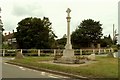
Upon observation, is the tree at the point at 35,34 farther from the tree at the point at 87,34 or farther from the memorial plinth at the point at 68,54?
the memorial plinth at the point at 68,54

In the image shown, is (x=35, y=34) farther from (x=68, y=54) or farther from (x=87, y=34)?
(x=68, y=54)

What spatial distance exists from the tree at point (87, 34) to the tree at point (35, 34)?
22.8 meters

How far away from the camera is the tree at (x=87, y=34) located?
8281 cm

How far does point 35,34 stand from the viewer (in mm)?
58312

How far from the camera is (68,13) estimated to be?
29141mm

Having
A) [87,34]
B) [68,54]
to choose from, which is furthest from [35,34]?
[68,54]

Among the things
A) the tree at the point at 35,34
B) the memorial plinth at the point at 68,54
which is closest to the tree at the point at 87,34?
the tree at the point at 35,34

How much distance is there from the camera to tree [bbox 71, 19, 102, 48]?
82.8 meters

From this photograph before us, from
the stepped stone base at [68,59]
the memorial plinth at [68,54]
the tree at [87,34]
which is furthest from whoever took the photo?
the tree at [87,34]

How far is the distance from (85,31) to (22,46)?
28.6m

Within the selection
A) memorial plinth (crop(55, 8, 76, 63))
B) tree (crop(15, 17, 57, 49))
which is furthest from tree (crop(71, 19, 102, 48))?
memorial plinth (crop(55, 8, 76, 63))

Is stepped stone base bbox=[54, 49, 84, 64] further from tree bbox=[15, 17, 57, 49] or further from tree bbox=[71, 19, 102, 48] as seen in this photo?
tree bbox=[71, 19, 102, 48]

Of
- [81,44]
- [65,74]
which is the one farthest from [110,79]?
[81,44]

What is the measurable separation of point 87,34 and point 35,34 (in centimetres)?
2928
